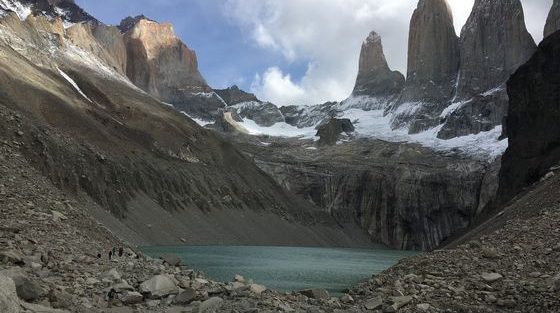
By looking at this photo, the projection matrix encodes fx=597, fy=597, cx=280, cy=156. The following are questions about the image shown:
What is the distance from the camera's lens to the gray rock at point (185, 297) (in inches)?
677

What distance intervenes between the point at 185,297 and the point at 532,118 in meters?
94.8

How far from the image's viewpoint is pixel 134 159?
11575 centimetres

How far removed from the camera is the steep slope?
3546 inches

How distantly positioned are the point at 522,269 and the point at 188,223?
92.8 m

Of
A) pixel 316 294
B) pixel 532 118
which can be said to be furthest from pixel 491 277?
pixel 532 118

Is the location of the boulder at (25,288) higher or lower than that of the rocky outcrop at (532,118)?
lower

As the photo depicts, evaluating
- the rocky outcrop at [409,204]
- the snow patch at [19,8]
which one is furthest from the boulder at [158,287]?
the snow patch at [19,8]

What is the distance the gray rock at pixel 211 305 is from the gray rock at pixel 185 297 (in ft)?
2.08

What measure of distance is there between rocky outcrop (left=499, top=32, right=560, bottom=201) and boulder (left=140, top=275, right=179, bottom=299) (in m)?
77.4

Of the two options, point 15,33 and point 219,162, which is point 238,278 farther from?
point 15,33

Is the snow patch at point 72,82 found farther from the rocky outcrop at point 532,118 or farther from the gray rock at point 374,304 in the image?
the gray rock at point 374,304

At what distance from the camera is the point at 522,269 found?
66.1 ft

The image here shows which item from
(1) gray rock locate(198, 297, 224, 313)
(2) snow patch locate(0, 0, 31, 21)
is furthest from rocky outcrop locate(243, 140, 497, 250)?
(1) gray rock locate(198, 297, 224, 313)

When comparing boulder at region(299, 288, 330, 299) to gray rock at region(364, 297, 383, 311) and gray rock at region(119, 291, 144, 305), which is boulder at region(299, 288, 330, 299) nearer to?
gray rock at region(364, 297, 383, 311)
